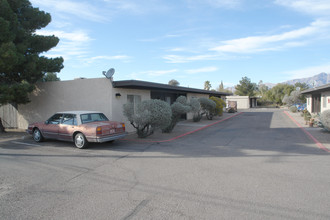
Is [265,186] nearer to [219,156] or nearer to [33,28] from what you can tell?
[219,156]

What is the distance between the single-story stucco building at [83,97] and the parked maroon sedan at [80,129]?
249 cm

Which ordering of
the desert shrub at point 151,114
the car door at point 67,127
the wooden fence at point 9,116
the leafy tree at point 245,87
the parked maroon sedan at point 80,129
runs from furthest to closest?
the leafy tree at point 245,87, the wooden fence at point 9,116, the desert shrub at point 151,114, the car door at point 67,127, the parked maroon sedan at point 80,129

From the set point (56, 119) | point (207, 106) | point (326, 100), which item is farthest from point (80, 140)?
point (326, 100)

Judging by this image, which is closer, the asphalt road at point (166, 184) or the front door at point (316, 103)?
the asphalt road at point (166, 184)

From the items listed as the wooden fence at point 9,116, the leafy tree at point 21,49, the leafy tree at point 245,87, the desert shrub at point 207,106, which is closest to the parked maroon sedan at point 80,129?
the leafy tree at point 21,49

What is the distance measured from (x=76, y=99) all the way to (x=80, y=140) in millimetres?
5254

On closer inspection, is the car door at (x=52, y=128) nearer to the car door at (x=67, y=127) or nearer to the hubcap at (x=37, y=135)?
the car door at (x=67, y=127)

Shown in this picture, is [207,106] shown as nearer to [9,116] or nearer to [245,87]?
[9,116]

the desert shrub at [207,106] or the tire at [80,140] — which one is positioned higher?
the desert shrub at [207,106]

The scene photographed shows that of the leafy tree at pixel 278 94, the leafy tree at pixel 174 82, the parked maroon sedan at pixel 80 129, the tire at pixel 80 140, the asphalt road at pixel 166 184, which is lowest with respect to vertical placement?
the asphalt road at pixel 166 184

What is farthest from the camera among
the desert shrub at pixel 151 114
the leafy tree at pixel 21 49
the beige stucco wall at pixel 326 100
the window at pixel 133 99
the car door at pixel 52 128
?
the beige stucco wall at pixel 326 100

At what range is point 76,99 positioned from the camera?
13.4 meters

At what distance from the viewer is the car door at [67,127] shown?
9070 mm

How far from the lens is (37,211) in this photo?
150 inches
